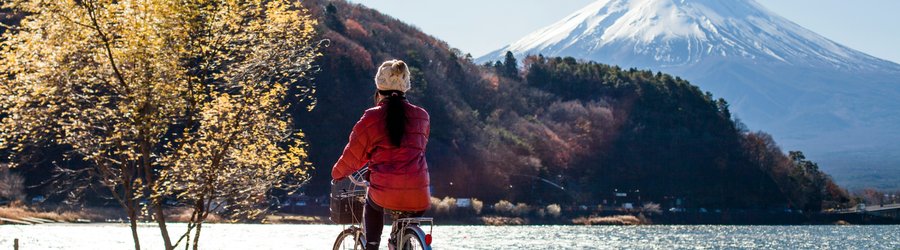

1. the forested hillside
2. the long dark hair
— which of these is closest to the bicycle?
the long dark hair

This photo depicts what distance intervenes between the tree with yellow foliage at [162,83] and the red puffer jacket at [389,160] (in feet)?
31.3

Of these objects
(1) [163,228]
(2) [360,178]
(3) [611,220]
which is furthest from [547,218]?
(2) [360,178]

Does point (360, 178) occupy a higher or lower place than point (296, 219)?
lower

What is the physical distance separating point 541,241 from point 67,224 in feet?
101

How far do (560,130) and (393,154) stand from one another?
131176 mm

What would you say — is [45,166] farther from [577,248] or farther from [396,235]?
[396,235]

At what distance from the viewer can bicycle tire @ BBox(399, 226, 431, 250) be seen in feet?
29.6

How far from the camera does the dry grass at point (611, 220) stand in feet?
403

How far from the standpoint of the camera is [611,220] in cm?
12538

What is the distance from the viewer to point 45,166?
9681 centimetres

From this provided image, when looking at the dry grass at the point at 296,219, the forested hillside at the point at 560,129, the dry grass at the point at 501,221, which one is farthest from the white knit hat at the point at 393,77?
the dry grass at the point at 501,221

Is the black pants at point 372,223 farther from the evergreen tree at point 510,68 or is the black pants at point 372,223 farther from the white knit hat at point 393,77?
the evergreen tree at point 510,68

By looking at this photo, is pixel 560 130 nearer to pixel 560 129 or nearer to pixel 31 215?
pixel 560 129

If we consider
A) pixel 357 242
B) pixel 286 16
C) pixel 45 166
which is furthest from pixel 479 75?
pixel 357 242
